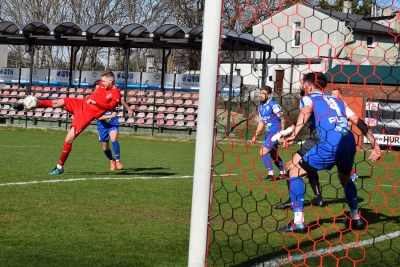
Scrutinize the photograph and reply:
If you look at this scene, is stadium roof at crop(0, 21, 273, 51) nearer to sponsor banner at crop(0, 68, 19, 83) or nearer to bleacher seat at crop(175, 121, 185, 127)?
sponsor banner at crop(0, 68, 19, 83)

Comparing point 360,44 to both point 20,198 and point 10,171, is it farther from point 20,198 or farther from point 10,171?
point 10,171

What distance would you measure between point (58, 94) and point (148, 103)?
536cm

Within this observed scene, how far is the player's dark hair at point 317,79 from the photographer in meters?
6.03

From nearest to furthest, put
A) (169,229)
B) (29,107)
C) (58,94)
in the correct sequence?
(169,229) → (29,107) → (58,94)

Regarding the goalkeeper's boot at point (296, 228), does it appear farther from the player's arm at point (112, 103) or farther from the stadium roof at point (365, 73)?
the player's arm at point (112, 103)

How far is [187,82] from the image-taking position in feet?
94.6

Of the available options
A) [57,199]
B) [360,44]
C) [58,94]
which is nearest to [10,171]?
[57,199]

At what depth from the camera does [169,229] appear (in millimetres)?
6285

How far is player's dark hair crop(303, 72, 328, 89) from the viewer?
6031mm

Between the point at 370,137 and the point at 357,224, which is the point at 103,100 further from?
the point at 370,137

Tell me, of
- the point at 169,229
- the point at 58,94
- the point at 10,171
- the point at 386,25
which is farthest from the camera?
the point at 58,94

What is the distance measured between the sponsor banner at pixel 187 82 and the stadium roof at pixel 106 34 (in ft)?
4.69

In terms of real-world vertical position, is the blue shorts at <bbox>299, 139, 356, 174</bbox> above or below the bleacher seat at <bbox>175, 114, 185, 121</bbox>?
above

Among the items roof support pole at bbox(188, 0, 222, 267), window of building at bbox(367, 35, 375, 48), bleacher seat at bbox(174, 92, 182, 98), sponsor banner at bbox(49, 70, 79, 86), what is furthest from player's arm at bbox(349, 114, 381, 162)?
sponsor banner at bbox(49, 70, 79, 86)
